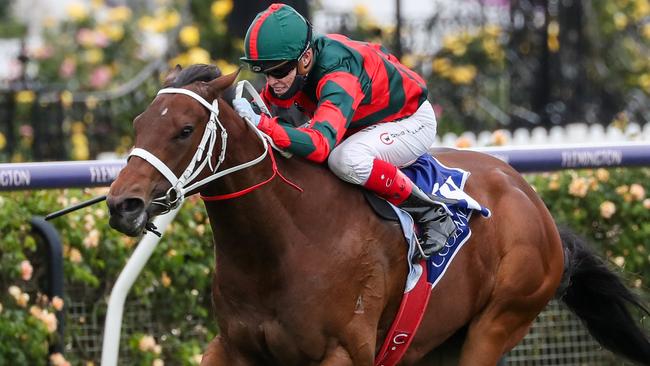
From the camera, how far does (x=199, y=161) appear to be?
4254mm

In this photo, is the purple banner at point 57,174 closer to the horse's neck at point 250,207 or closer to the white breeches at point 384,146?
the horse's neck at point 250,207

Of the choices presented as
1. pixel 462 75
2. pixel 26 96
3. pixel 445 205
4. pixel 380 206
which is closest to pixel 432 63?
pixel 462 75

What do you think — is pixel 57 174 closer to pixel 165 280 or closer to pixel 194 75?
pixel 165 280

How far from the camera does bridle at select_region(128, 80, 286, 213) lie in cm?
412

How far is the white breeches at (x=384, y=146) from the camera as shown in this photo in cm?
470

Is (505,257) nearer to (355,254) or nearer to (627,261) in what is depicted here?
(355,254)

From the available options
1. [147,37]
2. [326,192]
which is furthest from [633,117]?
[326,192]

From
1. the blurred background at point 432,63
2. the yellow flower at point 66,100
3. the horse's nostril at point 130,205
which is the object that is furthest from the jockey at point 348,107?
the yellow flower at point 66,100

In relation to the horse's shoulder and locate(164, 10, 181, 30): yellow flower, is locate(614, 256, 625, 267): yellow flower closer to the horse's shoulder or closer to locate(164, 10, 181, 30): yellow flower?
the horse's shoulder

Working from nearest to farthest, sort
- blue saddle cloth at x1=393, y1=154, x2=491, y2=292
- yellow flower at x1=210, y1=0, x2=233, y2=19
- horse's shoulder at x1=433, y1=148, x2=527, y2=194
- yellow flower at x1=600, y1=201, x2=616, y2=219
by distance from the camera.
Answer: blue saddle cloth at x1=393, y1=154, x2=491, y2=292
horse's shoulder at x1=433, y1=148, x2=527, y2=194
yellow flower at x1=600, y1=201, x2=616, y2=219
yellow flower at x1=210, y1=0, x2=233, y2=19

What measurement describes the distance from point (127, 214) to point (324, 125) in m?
0.84

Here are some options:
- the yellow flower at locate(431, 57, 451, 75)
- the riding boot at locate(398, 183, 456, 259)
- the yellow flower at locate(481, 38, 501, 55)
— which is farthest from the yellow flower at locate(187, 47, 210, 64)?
the riding boot at locate(398, 183, 456, 259)

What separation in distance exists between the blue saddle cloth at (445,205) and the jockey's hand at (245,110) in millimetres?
712

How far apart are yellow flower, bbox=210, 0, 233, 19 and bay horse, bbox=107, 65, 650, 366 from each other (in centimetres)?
649
